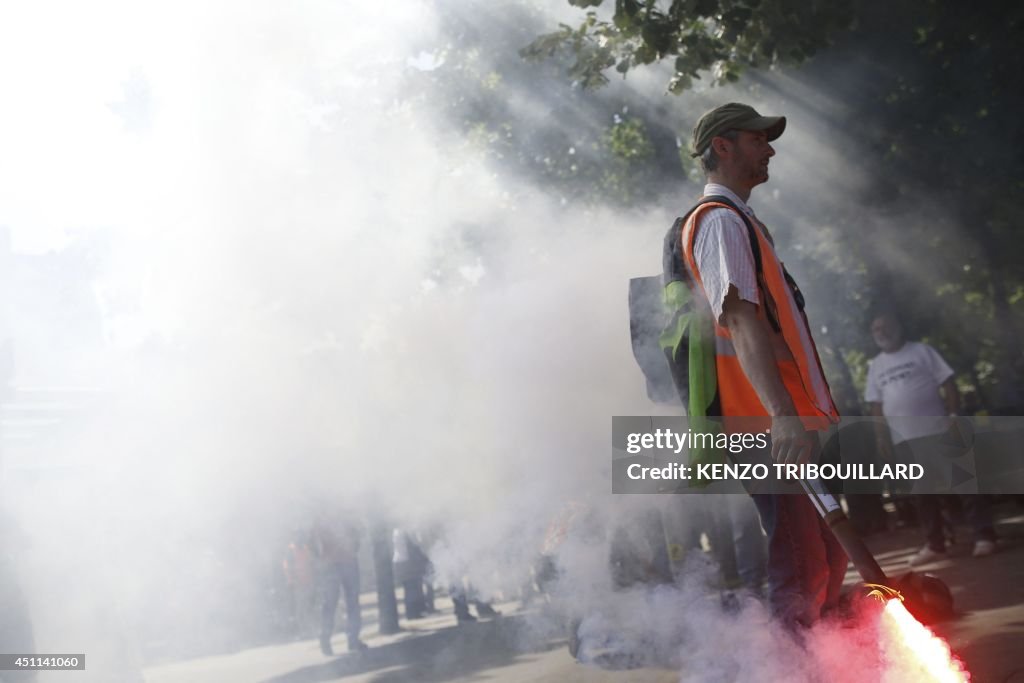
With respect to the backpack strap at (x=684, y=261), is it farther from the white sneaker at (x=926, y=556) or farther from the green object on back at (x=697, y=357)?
the white sneaker at (x=926, y=556)

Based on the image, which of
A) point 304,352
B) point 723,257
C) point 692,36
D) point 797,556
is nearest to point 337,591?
point 304,352

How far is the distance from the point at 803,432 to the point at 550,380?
4613 mm

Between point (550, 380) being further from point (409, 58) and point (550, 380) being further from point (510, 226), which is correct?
point (409, 58)

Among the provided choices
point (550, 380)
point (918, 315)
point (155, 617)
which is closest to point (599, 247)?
point (550, 380)

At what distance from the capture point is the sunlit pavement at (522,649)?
171 inches

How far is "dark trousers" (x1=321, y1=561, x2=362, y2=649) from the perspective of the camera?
9.00m

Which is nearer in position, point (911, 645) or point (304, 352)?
point (911, 645)

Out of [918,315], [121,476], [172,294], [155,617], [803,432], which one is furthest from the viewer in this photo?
[918,315]

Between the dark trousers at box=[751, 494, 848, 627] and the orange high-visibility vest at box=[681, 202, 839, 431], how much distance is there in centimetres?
30

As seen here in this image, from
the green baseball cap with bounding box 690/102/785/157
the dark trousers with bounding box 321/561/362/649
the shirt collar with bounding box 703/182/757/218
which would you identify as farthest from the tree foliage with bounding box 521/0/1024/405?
the dark trousers with bounding box 321/561/362/649

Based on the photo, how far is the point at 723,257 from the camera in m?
2.59

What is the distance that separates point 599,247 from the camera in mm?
7754
